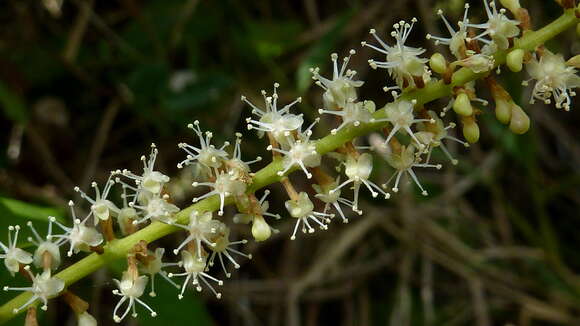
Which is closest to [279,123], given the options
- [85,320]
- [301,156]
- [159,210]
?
[301,156]

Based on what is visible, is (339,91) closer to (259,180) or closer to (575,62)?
(259,180)

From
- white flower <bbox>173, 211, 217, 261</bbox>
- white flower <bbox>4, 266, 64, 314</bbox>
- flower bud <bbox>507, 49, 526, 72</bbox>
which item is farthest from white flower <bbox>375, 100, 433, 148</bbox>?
white flower <bbox>4, 266, 64, 314</bbox>

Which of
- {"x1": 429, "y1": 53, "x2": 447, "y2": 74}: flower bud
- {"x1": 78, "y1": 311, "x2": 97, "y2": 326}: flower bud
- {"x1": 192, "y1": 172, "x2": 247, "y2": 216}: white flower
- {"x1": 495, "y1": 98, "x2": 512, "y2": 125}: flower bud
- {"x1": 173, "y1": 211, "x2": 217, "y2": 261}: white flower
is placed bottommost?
{"x1": 78, "y1": 311, "x2": 97, "y2": 326}: flower bud

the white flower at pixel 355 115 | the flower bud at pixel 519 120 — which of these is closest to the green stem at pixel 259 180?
the white flower at pixel 355 115

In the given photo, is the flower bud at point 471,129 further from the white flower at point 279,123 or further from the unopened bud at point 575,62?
the white flower at point 279,123

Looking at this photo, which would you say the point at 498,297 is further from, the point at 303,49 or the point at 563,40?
the point at 303,49

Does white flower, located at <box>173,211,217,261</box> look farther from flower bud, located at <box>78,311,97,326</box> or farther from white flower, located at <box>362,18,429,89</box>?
white flower, located at <box>362,18,429,89</box>
